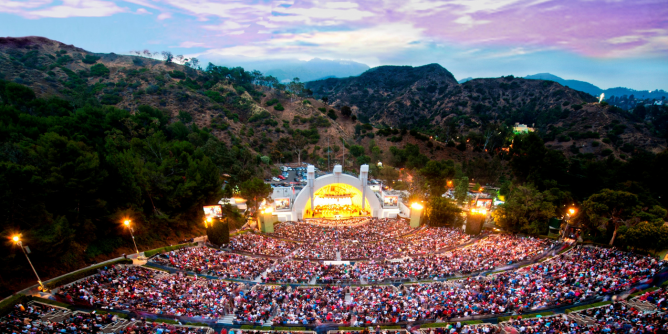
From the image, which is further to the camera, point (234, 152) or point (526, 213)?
point (234, 152)

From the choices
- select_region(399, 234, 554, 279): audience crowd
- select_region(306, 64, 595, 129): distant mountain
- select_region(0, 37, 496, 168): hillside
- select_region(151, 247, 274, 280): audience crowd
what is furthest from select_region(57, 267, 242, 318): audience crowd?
select_region(306, 64, 595, 129): distant mountain

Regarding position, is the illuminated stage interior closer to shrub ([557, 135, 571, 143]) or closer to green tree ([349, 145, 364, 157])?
green tree ([349, 145, 364, 157])

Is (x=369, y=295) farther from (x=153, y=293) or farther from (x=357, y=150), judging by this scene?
(x=357, y=150)

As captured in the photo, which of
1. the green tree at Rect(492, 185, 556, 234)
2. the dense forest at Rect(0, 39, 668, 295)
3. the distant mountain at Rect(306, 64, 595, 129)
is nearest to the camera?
the dense forest at Rect(0, 39, 668, 295)

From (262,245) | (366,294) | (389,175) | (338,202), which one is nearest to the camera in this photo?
(366,294)

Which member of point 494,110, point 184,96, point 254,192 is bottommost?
point 254,192

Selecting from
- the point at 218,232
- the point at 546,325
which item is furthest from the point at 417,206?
the point at 218,232

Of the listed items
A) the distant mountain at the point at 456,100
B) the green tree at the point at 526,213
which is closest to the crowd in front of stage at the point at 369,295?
the green tree at the point at 526,213
